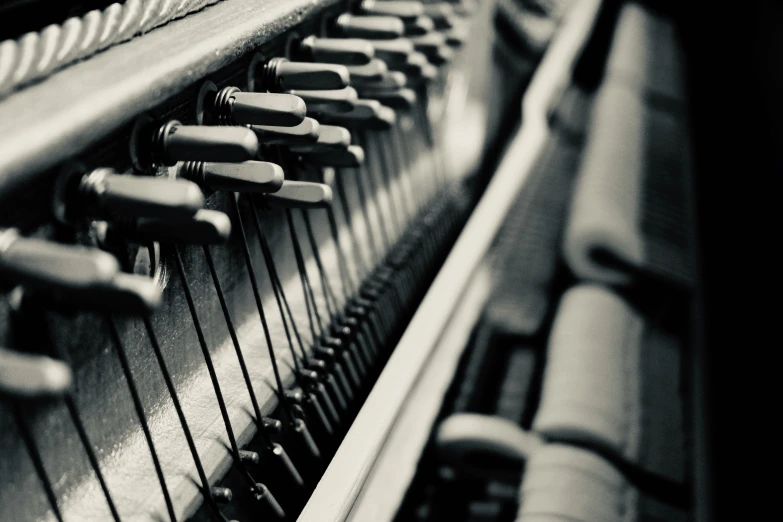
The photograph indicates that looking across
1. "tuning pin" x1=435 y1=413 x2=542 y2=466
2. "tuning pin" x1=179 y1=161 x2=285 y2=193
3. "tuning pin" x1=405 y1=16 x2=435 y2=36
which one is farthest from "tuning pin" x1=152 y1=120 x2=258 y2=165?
"tuning pin" x1=435 y1=413 x2=542 y2=466

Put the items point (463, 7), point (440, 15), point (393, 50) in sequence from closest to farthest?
point (393, 50) < point (440, 15) < point (463, 7)

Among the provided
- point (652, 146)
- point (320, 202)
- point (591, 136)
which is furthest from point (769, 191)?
point (320, 202)

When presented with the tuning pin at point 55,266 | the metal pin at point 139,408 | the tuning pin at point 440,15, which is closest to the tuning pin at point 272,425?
the metal pin at point 139,408

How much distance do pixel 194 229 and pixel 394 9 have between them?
2.93ft

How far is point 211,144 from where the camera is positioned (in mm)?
623

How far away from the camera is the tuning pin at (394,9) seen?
130 centimetres

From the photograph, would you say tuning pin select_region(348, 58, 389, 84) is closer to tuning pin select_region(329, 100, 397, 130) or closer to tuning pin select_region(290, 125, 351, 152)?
tuning pin select_region(329, 100, 397, 130)

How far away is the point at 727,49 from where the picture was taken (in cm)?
550

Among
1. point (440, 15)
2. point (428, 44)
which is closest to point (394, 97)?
point (428, 44)

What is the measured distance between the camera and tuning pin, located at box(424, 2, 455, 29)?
5.50 feet

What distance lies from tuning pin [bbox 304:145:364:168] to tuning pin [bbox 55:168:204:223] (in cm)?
37

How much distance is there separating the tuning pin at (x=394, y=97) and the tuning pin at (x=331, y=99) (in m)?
0.29

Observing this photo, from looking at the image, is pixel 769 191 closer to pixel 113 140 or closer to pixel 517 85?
pixel 517 85

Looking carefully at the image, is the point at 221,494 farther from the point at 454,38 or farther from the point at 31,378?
the point at 454,38
